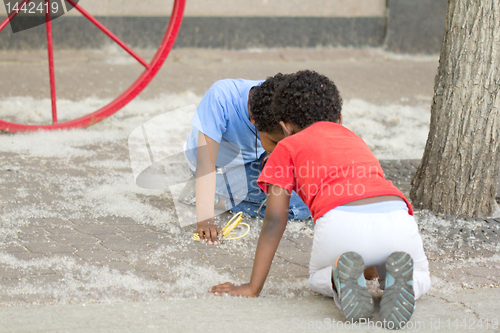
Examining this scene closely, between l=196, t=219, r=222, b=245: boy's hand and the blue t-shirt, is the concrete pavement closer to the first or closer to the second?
l=196, t=219, r=222, b=245: boy's hand

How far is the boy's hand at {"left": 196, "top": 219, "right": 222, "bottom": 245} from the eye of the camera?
223 centimetres

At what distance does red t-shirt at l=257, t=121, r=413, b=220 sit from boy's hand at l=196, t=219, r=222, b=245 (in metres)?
0.65

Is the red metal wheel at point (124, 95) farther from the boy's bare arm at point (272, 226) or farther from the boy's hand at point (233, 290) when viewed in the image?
the boy's bare arm at point (272, 226)

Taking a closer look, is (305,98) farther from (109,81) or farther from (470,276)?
(109,81)

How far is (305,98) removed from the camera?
1695 millimetres

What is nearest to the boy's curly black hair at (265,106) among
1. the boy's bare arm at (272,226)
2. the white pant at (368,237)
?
the boy's bare arm at (272,226)

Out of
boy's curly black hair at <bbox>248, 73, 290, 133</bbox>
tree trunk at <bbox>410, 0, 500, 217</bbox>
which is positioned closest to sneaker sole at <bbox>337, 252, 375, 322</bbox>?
boy's curly black hair at <bbox>248, 73, 290, 133</bbox>

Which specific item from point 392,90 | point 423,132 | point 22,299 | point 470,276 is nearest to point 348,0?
point 392,90

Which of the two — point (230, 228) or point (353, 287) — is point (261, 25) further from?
point (353, 287)

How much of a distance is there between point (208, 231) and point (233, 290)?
0.51m

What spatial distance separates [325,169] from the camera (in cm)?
161

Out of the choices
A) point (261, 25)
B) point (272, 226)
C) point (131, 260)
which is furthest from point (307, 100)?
point (261, 25)

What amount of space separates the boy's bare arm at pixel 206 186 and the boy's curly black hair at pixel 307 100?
1.74ft

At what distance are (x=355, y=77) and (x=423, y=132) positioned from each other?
6.22ft
